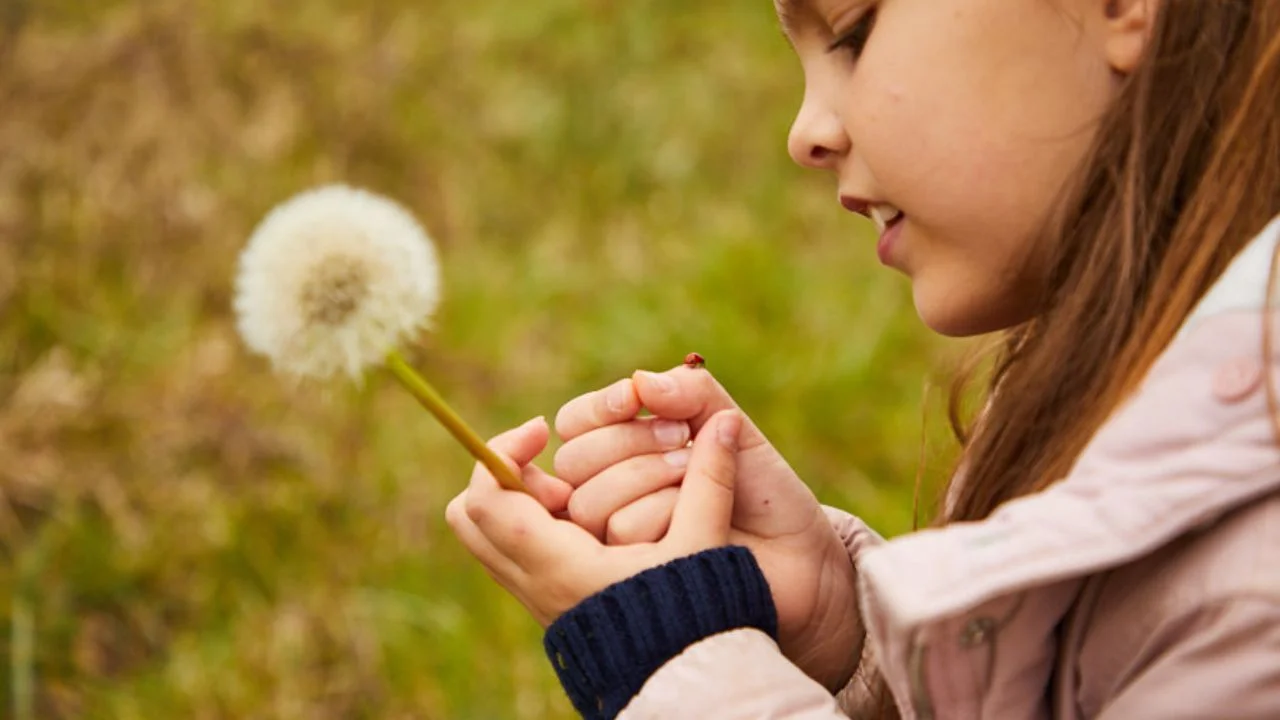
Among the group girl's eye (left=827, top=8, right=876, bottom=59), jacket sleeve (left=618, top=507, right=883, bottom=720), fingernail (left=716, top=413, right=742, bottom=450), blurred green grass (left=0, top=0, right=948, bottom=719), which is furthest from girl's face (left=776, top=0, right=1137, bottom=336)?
blurred green grass (left=0, top=0, right=948, bottom=719)

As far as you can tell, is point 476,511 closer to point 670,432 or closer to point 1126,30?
point 670,432

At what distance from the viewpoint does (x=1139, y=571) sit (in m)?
0.70

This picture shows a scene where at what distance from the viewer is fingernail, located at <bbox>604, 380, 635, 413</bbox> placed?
2.96 ft

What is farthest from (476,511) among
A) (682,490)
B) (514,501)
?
(682,490)

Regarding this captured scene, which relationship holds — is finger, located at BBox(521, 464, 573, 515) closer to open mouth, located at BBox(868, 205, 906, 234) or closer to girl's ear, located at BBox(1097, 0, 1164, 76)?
open mouth, located at BBox(868, 205, 906, 234)

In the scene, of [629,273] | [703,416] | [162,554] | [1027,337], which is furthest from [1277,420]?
[629,273]

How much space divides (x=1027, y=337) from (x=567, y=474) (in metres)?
0.31

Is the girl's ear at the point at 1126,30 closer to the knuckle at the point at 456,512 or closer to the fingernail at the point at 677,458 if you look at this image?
the fingernail at the point at 677,458

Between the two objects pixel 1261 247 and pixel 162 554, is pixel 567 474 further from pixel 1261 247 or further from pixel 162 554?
pixel 162 554

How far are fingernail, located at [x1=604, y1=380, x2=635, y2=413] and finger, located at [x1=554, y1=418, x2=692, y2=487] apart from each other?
0.02 meters

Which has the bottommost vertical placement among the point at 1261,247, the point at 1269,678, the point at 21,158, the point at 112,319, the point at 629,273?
the point at 629,273

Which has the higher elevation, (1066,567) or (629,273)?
(1066,567)

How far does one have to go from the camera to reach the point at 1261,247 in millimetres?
688

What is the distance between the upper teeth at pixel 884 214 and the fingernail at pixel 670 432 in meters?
0.18
